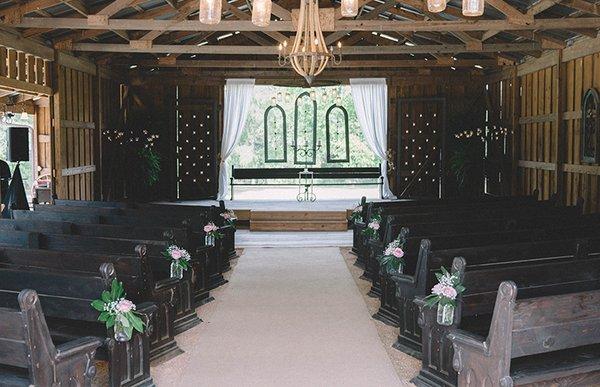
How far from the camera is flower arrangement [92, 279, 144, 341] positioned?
3.79 meters

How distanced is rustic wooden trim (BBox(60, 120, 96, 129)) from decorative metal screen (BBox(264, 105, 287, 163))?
517 centimetres

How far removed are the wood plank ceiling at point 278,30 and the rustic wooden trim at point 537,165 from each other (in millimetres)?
1907

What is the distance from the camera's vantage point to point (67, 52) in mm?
10586

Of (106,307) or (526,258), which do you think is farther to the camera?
(526,258)

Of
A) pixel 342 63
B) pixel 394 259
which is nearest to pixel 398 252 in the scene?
pixel 394 259

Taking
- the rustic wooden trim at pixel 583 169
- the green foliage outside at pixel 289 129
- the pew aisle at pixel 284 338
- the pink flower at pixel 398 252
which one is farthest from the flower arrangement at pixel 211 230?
the green foliage outside at pixel 289 129

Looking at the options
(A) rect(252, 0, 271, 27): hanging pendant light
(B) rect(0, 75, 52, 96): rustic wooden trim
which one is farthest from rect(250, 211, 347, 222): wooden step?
(A) rect(252, 0, 271, 27): hanging pendant light

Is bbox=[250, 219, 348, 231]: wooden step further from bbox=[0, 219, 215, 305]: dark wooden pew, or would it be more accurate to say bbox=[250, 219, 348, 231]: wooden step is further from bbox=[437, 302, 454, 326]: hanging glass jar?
bbox=[437, 302, 454, 326]: hanging glass jar

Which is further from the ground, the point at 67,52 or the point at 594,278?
the point at 67,52

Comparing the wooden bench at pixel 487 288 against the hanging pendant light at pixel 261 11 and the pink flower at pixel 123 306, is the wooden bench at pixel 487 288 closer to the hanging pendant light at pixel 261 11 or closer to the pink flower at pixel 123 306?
the pink flower at pixel 123 306

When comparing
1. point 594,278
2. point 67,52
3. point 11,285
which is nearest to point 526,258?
point 594,278

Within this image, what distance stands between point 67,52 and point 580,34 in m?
8.07

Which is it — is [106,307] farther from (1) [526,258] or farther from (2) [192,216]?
(2) [192,216]

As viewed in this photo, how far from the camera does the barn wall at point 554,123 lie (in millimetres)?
9258
